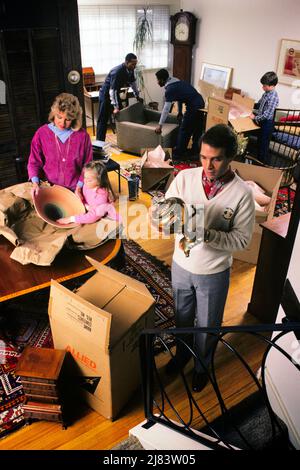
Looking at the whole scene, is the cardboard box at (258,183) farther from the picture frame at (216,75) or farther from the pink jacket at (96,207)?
the picture frame at (216,75)

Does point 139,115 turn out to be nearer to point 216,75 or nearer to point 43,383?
point 216,75

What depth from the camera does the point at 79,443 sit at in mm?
2074

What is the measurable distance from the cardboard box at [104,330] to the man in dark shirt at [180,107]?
11.8 feet

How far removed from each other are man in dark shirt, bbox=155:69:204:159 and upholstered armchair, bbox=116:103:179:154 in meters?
0.12

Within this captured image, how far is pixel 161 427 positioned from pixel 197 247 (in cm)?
87

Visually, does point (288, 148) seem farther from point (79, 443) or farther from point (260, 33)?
point (79, 443)

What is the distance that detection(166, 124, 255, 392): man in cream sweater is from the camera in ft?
5.72

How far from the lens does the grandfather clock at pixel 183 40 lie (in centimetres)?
702

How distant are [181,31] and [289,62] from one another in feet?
7.82

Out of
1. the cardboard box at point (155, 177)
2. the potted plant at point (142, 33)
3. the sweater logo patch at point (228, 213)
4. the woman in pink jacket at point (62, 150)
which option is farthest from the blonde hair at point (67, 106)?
the potted plant at point (142, 33)

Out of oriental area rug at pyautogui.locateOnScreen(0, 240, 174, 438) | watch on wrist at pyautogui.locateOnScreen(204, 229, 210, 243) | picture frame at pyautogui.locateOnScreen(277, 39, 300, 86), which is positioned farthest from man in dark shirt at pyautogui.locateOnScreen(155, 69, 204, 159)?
watch on wrist at pyautogui.locateOnScreen(204, 229, 210, 243)

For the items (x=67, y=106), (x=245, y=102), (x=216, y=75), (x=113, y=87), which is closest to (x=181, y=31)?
(x=216, y=75)

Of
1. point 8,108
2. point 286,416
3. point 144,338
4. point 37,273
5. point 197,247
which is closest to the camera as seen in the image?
point 144,338
